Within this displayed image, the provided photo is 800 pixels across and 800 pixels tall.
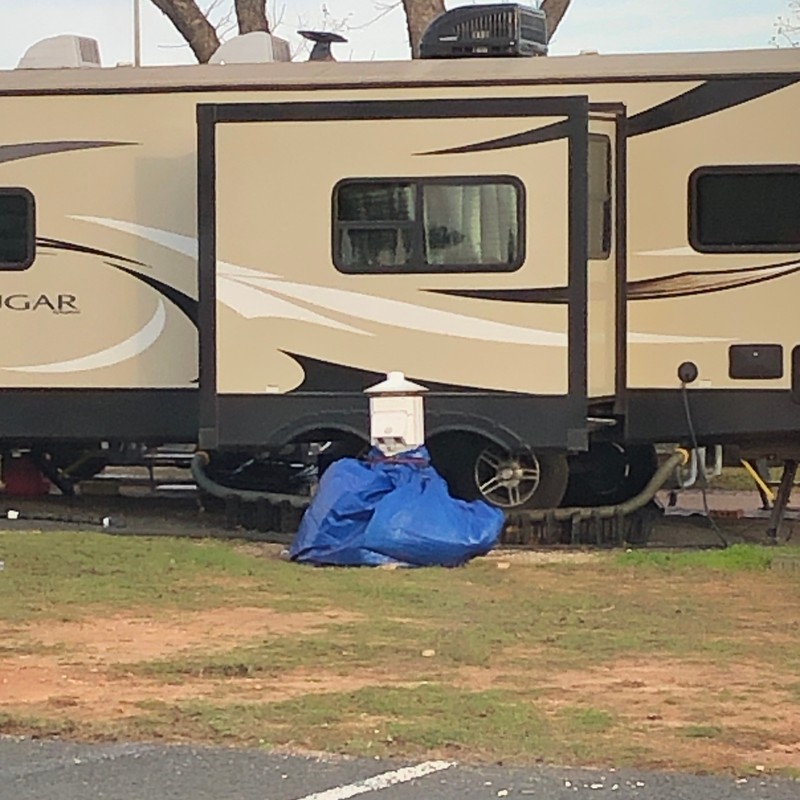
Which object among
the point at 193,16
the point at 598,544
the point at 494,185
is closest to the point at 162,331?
the point at 494,185

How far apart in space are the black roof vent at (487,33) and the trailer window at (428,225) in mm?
1367

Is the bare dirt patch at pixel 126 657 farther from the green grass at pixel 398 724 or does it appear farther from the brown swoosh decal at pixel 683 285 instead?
the brown swoosh decal at pixel 683 285

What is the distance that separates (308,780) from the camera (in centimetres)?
613

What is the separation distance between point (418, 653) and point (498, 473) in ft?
14.3

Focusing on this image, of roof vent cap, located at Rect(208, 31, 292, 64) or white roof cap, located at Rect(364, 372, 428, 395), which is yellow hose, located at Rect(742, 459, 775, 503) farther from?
roof vent cap, located at Rect(208, 31, 292, 64)

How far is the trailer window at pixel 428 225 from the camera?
1180cm

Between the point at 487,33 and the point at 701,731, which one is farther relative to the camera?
the point at 487,33

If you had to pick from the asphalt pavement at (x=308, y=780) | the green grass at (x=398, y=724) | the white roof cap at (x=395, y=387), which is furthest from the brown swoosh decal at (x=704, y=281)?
the asphalt pavement at (x=308, y=780)

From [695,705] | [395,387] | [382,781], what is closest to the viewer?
[382,781]

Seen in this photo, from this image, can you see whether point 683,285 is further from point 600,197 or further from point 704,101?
point 704,101

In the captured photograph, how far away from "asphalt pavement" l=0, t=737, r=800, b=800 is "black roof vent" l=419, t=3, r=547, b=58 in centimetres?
737

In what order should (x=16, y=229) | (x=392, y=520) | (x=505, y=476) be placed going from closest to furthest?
(x=392, y=520) → (x=505, y=476) → (x=16, y=229)

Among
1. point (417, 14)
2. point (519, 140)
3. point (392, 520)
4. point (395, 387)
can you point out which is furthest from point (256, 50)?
point (417, 14)

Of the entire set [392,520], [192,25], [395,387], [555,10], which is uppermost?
[555,10]
